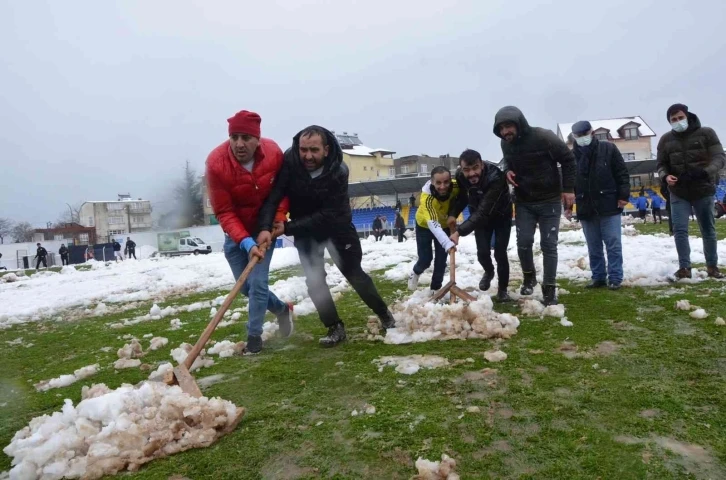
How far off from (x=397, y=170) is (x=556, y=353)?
2524 inches

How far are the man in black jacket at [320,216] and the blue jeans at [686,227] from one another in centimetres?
350

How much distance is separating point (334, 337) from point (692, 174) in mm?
4341

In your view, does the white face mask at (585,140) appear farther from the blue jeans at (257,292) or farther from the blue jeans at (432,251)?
the blue jeans at (257,292)

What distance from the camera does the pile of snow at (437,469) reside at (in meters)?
1.90

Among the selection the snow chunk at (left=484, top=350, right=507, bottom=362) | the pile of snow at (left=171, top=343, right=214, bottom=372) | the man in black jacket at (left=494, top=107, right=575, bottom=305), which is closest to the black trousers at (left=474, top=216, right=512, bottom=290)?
the man in black jacket at (left=494, top=107, right=575, bottom=305)

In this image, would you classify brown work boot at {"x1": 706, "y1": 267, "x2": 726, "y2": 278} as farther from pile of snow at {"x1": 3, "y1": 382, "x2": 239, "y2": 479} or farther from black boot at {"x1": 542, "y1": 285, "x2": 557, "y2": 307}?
pile of snow at {"x1": 3, "y1": 382, "x2": 239, "y2": 479}

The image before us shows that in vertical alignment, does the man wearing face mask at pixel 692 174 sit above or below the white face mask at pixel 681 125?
below

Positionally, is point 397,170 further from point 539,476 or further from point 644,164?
point 539,476

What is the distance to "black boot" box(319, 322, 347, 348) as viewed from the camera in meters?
4.06

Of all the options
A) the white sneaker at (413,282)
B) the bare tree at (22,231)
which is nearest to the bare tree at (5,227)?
the bare tree at (22,231)

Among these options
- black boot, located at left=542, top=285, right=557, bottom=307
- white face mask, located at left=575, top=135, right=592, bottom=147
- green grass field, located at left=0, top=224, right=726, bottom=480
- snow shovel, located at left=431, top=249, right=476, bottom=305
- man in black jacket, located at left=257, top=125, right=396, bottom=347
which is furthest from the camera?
white face mask, located at left=575, top=135, right=592, bottom=147

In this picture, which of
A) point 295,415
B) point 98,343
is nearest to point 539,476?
point 295,415

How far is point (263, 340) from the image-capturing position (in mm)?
4508

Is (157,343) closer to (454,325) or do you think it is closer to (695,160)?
(454,325)
